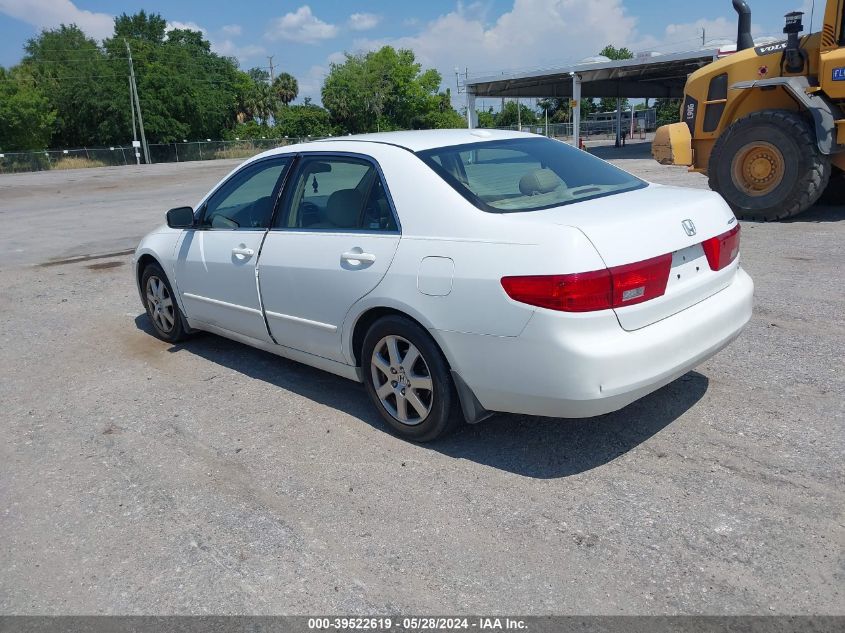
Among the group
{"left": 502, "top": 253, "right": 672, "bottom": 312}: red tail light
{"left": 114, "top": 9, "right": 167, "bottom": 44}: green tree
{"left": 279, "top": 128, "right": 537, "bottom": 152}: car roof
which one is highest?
{"left": 114, "top": 9, "right": 167, "bottom": 44}: green tree

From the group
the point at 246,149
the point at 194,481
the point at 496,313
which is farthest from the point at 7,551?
the point at 246,149

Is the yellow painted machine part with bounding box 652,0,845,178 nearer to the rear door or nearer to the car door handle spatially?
the rear door

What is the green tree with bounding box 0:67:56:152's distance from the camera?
60.6m

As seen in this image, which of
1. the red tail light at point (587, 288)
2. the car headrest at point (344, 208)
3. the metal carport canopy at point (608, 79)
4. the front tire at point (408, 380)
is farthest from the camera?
the metal carport canopy at point (608, 79)

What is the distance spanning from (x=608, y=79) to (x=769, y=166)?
29340 millimetres

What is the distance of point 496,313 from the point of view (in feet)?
10.6

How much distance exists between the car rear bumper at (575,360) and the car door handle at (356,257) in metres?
0.63

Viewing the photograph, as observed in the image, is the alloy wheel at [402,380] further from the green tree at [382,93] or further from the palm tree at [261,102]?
the palm tree at [261,102]

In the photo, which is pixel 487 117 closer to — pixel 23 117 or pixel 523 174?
pixel 23 117

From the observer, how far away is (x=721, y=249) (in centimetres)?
372

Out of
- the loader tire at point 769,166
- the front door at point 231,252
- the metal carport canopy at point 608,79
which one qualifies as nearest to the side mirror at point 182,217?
the front door at point 231,252

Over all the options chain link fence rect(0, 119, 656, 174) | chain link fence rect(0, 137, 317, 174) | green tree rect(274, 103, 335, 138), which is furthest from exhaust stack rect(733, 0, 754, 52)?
green tree rect(274, 103, 335, 138)

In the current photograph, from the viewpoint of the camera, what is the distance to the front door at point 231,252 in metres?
4.70

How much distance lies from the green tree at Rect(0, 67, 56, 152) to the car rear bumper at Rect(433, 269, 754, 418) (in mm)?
69148
